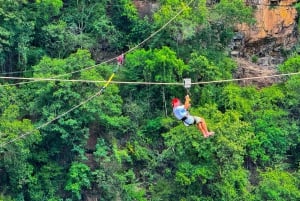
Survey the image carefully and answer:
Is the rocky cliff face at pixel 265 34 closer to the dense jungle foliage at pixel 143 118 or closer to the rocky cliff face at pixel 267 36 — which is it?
the rocky cliff face at pixel 267 36

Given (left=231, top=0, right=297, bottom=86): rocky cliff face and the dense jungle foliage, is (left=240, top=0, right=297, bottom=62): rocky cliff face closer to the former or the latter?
(left=231, top=0, right=297, bottom=86): rocky cliff face

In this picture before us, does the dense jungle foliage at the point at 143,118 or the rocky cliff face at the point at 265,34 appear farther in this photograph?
the rocky cliff face at the point at 265,34

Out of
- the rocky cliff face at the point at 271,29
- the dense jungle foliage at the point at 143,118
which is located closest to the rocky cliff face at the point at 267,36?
the rocky cliff face at the point at 271,29

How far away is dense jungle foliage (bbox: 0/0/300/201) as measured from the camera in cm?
1812

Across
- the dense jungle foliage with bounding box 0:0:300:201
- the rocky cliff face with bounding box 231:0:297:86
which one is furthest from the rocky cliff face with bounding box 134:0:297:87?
the dense jungle foliage with bounding box 0:0:300:201

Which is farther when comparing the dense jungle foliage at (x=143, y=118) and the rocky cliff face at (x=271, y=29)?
Answer: the rocky cliff face at (x=271, y=29)

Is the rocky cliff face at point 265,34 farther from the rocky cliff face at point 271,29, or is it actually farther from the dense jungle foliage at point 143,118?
the dense jungle foliage at point 143,118

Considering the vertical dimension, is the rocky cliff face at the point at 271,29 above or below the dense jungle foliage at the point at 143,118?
above

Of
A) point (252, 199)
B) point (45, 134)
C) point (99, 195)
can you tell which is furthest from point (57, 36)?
point (252, 199)

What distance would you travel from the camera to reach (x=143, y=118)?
20.1 metres

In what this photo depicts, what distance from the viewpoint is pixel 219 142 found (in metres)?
17.8

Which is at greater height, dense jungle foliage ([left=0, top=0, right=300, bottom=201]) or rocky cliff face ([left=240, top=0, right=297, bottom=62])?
rocky cliff face ([left=240, top=0, right=297, bottom=62])

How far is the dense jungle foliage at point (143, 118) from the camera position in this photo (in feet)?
59.5

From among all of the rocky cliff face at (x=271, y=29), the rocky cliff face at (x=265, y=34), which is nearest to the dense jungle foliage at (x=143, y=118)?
the rocky cliff face at (x=265, y=34)
